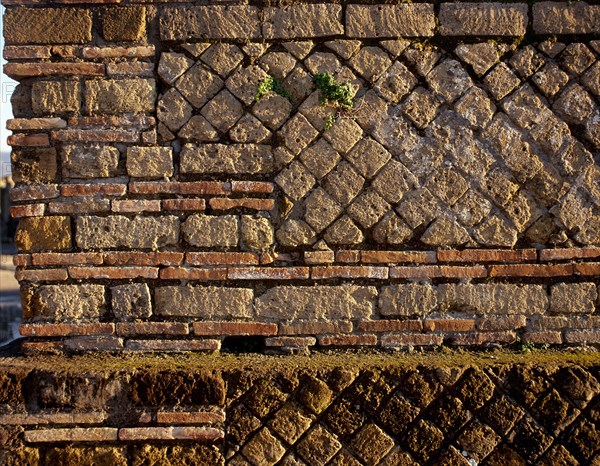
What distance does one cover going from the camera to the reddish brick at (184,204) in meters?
3.18

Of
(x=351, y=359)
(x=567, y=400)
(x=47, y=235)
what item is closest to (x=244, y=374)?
Answer: (x=351, y=359)

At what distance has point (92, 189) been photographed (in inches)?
125

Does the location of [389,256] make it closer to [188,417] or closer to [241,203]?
[241,203]

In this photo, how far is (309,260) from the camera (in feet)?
10.5

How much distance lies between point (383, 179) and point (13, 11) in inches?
81.9

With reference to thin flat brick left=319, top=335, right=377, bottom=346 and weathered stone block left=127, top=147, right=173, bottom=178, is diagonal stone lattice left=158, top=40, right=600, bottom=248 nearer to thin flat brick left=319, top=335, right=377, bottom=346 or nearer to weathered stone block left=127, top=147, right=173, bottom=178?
weathered stone block left=127, top=147, right=173, bottom=178

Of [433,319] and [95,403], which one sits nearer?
[95,403]

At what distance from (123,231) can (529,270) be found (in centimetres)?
211

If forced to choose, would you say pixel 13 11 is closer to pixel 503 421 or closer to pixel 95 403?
pixel 95 403

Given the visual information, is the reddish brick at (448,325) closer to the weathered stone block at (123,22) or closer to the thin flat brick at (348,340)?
the thin flat brick at (348,340)

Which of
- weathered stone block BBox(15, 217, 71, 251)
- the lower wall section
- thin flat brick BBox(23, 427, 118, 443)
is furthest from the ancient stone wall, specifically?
thin flat brick BBox(23, 427, 118, 443)

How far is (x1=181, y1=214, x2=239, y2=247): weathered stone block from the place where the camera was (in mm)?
3191

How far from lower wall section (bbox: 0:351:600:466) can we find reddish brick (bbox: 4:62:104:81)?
1489 millimetres

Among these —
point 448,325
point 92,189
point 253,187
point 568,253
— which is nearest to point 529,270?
point 568,253
